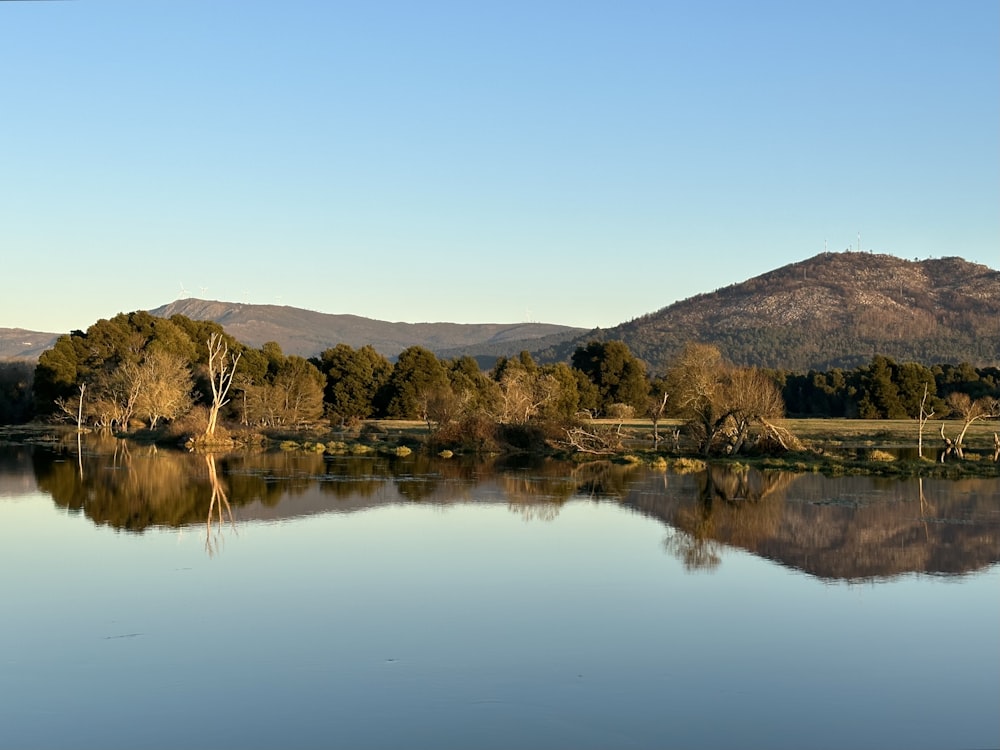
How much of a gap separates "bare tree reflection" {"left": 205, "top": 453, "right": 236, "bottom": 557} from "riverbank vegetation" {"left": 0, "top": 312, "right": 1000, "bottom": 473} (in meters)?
15.8

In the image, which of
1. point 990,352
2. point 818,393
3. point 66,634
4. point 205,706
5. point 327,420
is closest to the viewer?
point 205,706

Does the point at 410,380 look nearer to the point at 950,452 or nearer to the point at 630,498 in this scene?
the point at 950,452

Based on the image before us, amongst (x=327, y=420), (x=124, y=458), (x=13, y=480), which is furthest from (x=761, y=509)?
(x=327, y=420)

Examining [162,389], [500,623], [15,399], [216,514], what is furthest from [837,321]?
[500,623]

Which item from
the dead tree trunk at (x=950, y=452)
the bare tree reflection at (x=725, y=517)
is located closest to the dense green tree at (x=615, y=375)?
the dead tree trunk at (x=950, y=452)

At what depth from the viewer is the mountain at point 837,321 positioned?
471 feet

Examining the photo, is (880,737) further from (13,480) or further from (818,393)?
(818,393)

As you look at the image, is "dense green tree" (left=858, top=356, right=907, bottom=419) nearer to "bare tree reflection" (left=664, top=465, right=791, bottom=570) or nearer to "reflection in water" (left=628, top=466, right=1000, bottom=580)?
"bare tree reflection" (left=664, top=465, right=791, bottom=570)

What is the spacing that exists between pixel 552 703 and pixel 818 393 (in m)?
74.6

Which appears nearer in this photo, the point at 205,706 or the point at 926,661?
the point at 205,706

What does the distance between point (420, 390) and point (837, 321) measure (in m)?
111

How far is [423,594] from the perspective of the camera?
51.3 ft

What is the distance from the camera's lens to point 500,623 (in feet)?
45.4

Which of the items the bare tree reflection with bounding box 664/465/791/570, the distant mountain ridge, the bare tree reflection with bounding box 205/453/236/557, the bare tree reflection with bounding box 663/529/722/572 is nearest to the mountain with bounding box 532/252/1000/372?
the distant mountain ridge
